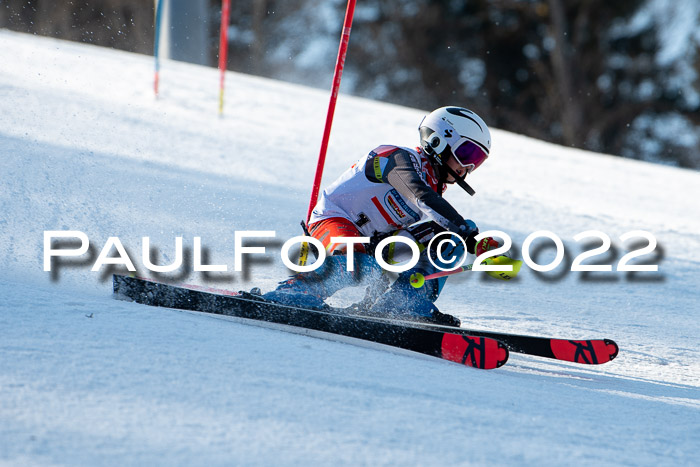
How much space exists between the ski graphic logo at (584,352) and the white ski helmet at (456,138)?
0.96m

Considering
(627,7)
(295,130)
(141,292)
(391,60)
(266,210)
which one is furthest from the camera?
(391,60)

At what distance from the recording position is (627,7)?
23172mm

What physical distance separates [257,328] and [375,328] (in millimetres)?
488

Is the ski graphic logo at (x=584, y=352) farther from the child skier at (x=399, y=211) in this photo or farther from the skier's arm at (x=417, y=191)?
the skier's arm at (x=417, y=191)

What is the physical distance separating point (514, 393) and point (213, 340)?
1076 millimetres

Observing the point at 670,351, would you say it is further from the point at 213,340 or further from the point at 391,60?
the point at 391,60

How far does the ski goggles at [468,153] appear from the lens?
3.96m

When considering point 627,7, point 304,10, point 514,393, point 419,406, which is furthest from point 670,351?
point 304,10

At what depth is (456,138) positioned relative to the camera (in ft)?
13.0

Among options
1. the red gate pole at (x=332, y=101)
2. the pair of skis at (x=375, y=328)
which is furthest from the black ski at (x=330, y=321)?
the red gate pole at (x=332, y=101)

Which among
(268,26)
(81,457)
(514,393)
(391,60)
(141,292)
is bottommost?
(81,457)

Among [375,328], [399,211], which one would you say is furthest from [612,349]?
[399,211]

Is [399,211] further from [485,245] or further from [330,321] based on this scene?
[330,321]

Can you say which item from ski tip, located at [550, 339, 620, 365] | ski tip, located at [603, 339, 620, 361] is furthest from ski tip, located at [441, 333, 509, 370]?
ski tip, located at [603, 339, 620, 361]
